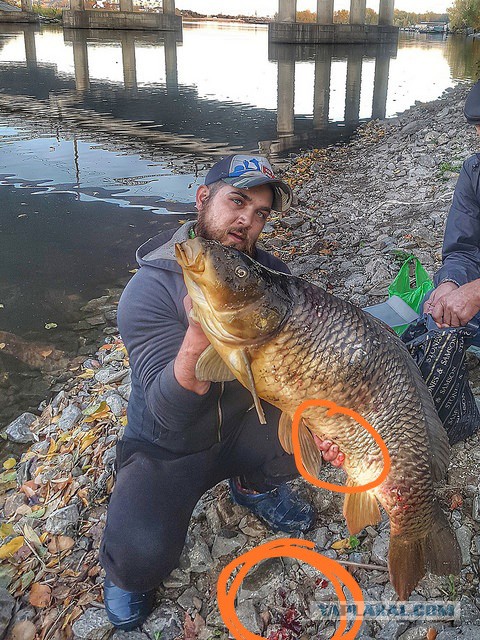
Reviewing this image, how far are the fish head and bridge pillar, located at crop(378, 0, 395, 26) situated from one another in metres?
63.4

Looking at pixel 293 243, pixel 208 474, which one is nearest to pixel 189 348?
pixel 208 474

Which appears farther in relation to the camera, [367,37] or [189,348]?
[367,37]

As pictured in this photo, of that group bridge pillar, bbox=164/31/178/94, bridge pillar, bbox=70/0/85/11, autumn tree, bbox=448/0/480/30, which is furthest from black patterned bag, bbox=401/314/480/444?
autumn tree, bbox=448/0/480/30

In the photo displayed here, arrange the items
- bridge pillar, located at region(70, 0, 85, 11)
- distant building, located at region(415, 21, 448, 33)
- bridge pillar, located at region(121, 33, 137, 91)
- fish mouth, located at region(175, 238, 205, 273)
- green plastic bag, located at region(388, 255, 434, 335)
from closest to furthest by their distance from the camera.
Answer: fish mouth, located at region(175, 238, 205, 273), green plastic bag, located at region(388, 255, 434, 335), bridge pillar, located at region(121, 33, 137, 91), bridge pillar, located at region(70, 0, 85, 11), distant building, located at region(415, 21, 448, 33)

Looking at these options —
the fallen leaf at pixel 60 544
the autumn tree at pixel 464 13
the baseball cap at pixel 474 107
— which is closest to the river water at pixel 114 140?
the fallen leaf at pixel 60 544

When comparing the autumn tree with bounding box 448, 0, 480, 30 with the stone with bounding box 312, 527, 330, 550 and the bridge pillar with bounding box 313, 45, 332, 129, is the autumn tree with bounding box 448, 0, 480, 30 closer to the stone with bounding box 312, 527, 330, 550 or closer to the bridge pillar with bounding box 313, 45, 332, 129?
the bridge pillar with bounding box 313, 45, 332, 129

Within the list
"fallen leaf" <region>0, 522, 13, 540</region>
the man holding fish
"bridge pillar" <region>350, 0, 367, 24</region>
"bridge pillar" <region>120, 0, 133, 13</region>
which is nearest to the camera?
the man holding fish

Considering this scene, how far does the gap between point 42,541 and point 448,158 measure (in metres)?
9.85

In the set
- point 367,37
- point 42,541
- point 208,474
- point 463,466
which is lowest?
point 42,541

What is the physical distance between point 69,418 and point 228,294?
2.93m

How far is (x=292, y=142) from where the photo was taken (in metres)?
15.4

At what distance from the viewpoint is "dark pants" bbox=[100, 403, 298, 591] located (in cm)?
263

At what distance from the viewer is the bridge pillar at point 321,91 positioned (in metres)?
18.6

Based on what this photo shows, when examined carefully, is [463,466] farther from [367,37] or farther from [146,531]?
[367,37]
